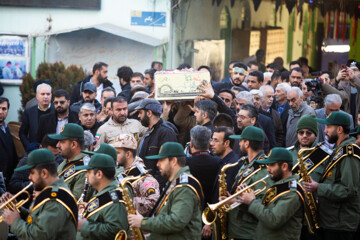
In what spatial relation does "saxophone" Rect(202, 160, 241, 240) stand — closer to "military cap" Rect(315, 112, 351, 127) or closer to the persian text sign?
"military cap" Rect(315, 112, 351, 127)

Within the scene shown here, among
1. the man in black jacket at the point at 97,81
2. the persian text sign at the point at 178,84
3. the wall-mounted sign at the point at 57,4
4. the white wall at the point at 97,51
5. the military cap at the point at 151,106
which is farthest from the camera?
the white wall at the point at 97,51

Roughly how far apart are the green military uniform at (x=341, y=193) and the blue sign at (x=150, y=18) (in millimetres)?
9076

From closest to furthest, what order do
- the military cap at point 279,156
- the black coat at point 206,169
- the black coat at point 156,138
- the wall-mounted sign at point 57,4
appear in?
the military cap at point 279,156 → the black coat at point 206,169 → the black coat at point 156,138 → the wall-mounted sign at point 57,4

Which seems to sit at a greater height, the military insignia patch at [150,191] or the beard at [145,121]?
the beard at [145,121]

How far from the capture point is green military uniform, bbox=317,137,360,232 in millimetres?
8180

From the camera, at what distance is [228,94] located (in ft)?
36.7

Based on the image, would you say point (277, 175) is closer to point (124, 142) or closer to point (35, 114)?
point (124, 142)

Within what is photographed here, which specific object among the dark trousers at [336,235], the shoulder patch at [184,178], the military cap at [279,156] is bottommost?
the dark trousers at [336,235]

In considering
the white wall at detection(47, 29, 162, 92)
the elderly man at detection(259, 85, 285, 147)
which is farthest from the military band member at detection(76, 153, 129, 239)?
the white wall at detection(47, 29, 162, 92)

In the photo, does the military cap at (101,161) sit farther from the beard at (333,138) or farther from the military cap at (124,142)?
the beard at (333,138)

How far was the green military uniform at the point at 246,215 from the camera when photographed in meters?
7.85

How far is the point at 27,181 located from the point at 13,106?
310 inches

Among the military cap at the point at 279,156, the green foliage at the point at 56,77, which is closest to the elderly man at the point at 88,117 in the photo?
the military cap at the point at 279,156

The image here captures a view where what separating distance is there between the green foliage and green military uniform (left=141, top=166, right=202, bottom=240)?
9.24 meters
